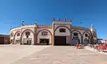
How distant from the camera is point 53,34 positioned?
150 ft

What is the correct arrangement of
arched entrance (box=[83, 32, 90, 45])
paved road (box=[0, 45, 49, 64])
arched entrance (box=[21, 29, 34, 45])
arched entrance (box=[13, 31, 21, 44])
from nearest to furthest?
paved road (box=[0, 45, 49, 64])
arched entrance (box=[21, 29, 34, 45])
arched entrance (box=[83, 32, 90, 45])
arched entrance (box=[13, 31, 21, 44])

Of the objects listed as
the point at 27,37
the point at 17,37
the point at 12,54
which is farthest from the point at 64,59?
the point at 17,37

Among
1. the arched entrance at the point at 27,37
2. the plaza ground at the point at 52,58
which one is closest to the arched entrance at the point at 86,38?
the arched entrance at the point at 27,37

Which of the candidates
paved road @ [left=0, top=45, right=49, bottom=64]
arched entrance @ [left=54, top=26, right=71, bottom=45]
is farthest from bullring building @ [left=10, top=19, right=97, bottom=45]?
paved road @ [left=0, top=45, right=49, bottom=64]

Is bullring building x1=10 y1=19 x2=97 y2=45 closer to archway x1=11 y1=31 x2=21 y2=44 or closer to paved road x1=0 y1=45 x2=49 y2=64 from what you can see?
archway x1=11 y1=31 x2=21 y2=44

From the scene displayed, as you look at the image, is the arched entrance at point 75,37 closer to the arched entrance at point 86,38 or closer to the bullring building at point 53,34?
the bullring building at point 53,34

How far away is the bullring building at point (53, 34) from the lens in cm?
4628

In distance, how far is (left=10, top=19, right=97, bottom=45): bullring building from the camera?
46281 mm

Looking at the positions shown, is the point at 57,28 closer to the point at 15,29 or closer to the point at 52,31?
the point at 52,31

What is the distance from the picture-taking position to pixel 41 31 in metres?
48.5

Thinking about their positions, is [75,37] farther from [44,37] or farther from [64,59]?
[64,59]

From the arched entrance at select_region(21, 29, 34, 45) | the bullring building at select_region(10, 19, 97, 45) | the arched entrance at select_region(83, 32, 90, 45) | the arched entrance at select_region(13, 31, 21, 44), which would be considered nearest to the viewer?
the bullring building at select_region(10, 19, 97, 45)

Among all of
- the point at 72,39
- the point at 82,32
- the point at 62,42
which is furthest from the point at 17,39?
the point at 82,32

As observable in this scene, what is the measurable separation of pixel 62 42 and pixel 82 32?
10.5 m
